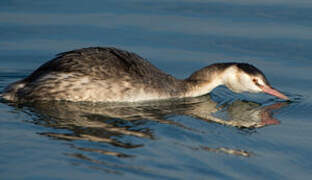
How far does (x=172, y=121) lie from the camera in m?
10.6

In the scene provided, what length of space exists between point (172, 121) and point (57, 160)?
8.49 ft

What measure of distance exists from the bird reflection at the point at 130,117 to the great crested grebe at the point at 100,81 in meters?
0.16

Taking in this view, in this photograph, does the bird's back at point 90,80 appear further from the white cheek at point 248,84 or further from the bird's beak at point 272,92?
the bird's beak at point 272,92

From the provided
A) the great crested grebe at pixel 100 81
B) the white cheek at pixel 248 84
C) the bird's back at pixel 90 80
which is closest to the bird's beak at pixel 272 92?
the great crested grebe at pixel 100 81

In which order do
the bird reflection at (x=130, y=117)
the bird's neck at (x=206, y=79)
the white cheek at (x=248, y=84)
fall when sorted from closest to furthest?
the bird reflection at (x=130, y=117)
the white cheek at (x=248, y=84)
the bird's neck at (x=206, y=79)

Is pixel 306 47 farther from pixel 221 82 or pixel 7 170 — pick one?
pixel 7 170

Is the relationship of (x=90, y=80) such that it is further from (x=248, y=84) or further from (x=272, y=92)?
(x=272, y=92)

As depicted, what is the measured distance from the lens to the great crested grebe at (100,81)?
37.5ft

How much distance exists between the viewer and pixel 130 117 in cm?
1075

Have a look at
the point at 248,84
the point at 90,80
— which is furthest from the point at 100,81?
the point at 248,84

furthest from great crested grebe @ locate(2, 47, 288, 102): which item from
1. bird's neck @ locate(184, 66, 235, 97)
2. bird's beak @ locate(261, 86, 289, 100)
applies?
bird's neck @ locate(184, 66, 235, 97)

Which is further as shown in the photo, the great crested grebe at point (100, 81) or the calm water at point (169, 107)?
the great crested grebe at point (100, 81)

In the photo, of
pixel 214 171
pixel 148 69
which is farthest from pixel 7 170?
pixel 148 69

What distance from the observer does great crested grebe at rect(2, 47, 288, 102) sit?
11.4m
